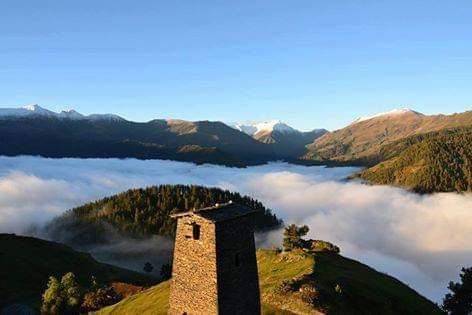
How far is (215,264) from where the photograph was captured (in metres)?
39.2

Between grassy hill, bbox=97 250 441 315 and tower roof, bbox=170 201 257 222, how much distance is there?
83.5 ft

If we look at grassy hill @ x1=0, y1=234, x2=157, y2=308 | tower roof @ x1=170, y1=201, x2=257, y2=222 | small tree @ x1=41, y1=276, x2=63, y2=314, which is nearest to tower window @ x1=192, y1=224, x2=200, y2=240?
tower roof @ x1=170, y1=201, x2=257, y2=222

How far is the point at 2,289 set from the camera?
6275 inches

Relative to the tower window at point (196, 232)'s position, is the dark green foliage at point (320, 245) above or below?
below

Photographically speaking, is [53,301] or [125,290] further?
[125,290]

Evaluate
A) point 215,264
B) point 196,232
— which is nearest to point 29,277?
point 196,232

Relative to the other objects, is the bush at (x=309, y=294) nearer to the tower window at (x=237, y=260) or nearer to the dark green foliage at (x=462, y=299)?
the tower window at (x=237, y=260)

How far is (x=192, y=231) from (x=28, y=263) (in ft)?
574

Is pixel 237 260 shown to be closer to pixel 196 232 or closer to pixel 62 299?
pixel 196 232

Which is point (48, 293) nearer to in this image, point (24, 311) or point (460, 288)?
point (24, 311)

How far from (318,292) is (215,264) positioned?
105ft

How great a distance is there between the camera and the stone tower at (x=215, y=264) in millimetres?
39531

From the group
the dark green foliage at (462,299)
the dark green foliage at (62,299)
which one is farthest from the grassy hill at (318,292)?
the dark green foliage at (462,299)

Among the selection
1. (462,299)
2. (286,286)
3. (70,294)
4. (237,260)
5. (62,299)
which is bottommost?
(462,299)
